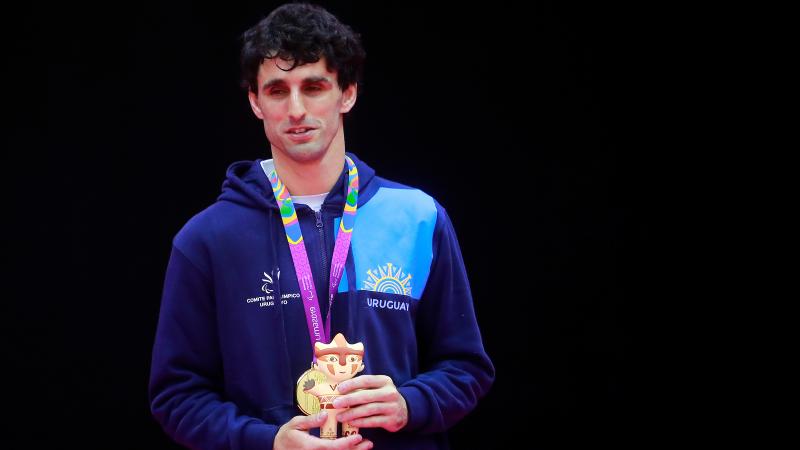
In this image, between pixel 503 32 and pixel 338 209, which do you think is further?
pixel 503 32

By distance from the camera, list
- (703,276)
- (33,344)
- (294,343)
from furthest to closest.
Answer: (703,276), (33,344), (294,343)

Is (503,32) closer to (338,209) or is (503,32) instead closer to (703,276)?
(703,276)

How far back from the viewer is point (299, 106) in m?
Result: 2.43

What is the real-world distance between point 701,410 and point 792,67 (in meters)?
1.25

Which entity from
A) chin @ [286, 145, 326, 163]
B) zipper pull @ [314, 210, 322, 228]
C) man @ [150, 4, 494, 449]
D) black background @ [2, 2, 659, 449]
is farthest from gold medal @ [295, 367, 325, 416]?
black background @ [2, 2, 659, 449]

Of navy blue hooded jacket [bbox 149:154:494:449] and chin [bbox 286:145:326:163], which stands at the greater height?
chin [bbox 286:145:326:163]

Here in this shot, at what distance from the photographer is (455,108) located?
4.09 m

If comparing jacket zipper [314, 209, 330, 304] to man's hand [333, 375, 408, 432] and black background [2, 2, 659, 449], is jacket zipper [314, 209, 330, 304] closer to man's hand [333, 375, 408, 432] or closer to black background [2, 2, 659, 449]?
man's hand [333, 375, 408, 432]

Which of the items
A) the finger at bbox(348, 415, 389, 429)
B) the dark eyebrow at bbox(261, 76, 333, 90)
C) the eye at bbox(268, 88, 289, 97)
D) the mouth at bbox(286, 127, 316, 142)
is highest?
the dark eyebrow at bbox(261, 76, 333, 90)

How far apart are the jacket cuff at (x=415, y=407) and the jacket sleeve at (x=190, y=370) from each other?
0.29 metres

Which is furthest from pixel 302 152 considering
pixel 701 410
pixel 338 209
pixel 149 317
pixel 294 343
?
pixel 701 410

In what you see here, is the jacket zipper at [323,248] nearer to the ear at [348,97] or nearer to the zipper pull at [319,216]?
the zipper pull at [319,216]

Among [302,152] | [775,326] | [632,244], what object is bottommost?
[775,326]

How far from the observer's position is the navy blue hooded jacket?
2.37 metres
